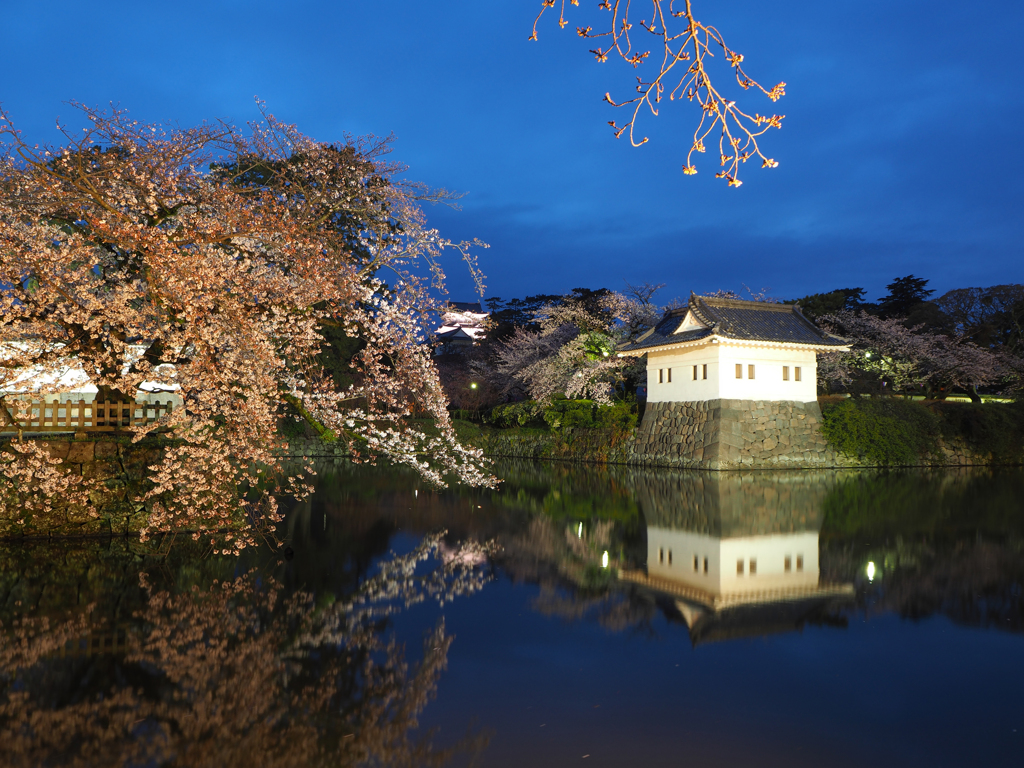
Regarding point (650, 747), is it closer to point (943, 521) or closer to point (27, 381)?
point (27, 381)

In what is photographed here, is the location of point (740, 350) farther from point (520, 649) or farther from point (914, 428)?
point (520, 649)

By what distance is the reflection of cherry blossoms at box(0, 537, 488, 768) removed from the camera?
341cm

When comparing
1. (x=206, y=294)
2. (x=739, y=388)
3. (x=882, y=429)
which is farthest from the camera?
(x=882, y=429)

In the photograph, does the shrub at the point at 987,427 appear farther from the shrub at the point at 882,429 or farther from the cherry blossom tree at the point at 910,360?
the cherry blossom tree at the point at 910,360

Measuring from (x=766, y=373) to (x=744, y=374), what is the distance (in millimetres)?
866

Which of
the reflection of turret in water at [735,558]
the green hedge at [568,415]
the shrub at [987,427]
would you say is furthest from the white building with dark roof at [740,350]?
the reflection of turret in water at [735,558]

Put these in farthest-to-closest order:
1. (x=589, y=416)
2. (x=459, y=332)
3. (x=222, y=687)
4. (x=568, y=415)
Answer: (x=459, y=332) < (x=568, y=415) < (x=589, y=416) < (x=222, y=687)

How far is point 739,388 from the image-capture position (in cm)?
2134

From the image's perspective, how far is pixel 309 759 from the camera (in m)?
3.32

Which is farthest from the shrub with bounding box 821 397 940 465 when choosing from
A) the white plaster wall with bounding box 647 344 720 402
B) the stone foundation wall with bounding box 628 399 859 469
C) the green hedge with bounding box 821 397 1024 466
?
the white plaster wall with bounding box 647 344 720 402

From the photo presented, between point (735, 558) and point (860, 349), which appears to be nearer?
point (735, 558)

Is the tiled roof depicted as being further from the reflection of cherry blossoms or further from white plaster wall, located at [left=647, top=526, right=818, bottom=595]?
the reflection of cherry blossoms

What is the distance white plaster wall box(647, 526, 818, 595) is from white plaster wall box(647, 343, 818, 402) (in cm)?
1174

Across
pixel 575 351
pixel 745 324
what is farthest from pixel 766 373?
pixel 575 351
